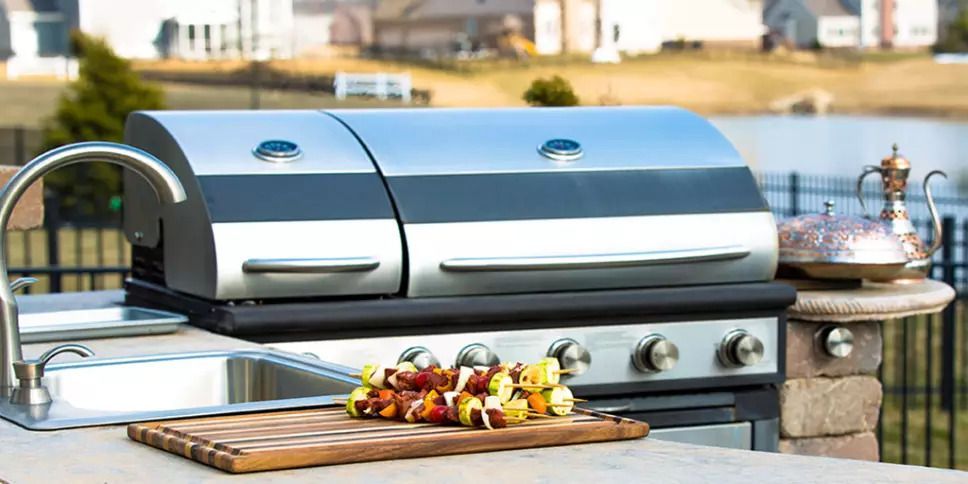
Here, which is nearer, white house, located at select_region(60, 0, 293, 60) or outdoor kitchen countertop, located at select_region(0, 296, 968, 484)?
outdoor kitchen countertop, located at select_region(0, 296, 968, 484)

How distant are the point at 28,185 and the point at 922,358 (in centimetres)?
1024

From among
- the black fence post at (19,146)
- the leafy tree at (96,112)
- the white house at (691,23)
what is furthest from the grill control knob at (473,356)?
the black fence post at (19,146)

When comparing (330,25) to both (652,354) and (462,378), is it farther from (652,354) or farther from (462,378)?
(462,378)

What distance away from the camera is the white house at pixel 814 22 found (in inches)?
676

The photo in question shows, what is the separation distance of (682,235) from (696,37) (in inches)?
505

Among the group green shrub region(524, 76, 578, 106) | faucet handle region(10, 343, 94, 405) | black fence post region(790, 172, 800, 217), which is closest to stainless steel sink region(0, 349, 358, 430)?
faucet handle region(10, 343, 94, 405)

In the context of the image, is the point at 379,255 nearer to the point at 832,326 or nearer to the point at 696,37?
the point at 832,326

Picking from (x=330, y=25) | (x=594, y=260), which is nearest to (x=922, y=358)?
(x=330, y=25)

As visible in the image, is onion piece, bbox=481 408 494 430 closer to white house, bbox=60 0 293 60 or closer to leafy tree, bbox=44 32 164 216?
white house, bbox=60 0 293 60

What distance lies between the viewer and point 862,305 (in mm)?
4438

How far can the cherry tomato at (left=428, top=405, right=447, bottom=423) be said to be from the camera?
2.27 meters

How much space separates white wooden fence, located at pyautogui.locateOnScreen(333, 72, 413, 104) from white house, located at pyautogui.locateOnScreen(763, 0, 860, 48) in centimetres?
402

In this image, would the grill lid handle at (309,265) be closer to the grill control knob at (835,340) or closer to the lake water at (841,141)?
the grill control knob at (835,340)

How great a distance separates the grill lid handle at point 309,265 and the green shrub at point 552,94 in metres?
1.72
